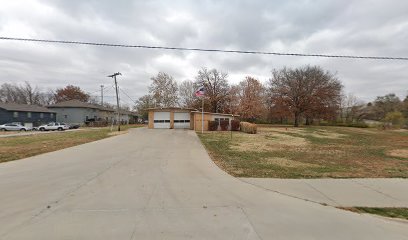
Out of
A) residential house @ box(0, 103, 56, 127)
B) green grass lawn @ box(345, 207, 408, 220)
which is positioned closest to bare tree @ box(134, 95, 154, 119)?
residential house @ box(0, 103, 56, 127)

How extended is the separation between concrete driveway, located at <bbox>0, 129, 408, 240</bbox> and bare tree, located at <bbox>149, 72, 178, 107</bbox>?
53676mm

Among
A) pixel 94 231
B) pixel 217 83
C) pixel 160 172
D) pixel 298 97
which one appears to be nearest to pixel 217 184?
pixel 160 172

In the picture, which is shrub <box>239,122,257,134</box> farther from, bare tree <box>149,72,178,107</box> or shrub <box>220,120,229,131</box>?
bare tree <box>149,72,178,107</box>

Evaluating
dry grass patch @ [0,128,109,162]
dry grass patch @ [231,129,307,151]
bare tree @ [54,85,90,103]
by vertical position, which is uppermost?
bare tree @ [54,85,90,103]

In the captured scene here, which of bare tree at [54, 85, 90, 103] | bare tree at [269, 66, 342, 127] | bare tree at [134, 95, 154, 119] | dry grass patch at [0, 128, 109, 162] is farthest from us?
bare tree at [54, 85, 90, 103]

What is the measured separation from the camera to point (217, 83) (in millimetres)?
56125

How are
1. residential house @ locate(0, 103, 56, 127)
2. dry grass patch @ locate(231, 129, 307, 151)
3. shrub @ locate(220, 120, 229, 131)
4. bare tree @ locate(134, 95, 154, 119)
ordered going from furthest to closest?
bare tree @ locate(134, 95, 154, 119), residential house @ locate(0, 103, 56, 127), shrub @ locate(220, 120, 229, 131), dry grass patch @ locate(231, 129, 307, 151)

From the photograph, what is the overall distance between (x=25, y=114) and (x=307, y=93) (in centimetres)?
5343

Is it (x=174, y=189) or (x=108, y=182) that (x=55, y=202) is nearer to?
(x=108, y=182)

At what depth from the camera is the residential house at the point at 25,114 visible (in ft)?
147

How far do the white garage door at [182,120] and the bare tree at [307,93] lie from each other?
21.7 m

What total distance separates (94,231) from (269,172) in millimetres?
5884

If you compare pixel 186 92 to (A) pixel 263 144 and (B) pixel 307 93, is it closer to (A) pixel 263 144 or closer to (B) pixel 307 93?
(B) pixel 307 93

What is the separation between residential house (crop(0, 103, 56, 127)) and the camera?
147ft
